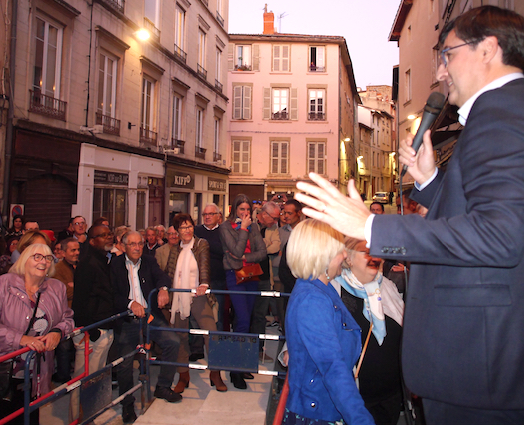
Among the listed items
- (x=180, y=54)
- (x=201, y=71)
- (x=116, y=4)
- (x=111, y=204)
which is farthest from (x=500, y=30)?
(x=201, y=71)

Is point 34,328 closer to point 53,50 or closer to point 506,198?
point 506,198

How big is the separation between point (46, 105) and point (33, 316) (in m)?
8.31

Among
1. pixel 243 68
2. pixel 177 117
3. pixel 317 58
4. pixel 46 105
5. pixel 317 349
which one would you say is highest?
pixel 317 58

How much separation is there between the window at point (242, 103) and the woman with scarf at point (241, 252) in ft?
75.6

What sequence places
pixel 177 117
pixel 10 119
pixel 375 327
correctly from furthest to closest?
pixel 177 117
pixel 10 119
pixel 375 327

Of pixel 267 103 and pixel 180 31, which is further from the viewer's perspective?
pixel 267 103

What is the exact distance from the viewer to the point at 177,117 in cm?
1791

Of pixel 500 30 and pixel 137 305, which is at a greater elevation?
pixel 500 30

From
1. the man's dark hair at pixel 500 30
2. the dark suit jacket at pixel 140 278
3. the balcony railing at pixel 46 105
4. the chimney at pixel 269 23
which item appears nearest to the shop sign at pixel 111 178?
the balcony railing at pixel 46 105

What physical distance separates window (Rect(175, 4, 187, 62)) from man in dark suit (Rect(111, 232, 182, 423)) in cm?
1465

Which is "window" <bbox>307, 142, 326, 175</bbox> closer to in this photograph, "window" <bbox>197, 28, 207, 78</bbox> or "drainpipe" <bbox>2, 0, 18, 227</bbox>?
"window" <bbox>197, 28, 207, 78</bbox>

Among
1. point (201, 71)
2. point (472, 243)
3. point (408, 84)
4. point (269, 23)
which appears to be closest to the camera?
point (472, 243)

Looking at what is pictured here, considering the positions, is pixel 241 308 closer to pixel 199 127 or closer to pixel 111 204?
pixel 111 204

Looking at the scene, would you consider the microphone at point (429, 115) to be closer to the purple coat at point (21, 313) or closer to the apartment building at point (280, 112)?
the purple coat at point (21, 313)
